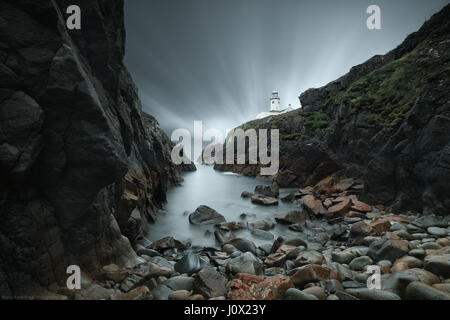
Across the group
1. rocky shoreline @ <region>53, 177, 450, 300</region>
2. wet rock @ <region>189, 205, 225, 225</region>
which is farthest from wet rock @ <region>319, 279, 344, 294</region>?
wet rock @ <region>189, 205, 225, 225</region>

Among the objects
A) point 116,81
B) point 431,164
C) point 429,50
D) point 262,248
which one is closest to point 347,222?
point 431,164

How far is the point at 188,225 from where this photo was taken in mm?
14875

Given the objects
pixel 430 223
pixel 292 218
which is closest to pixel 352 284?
pixel 430 223

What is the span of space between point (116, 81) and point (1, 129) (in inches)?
211

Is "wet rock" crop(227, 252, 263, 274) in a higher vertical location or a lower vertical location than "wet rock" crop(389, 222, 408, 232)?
lower

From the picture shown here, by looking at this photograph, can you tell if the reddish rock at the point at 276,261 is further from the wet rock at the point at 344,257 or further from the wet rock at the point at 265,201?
the wet rock at the point at 265,201

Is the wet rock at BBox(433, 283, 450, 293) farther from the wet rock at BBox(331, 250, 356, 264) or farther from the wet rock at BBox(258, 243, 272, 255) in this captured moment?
the wet rock at BBox(258, 243, 272, 255)

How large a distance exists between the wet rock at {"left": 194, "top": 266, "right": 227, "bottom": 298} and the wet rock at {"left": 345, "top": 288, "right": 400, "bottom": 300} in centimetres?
321

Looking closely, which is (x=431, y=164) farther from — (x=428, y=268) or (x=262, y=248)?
(x=262, y=248)

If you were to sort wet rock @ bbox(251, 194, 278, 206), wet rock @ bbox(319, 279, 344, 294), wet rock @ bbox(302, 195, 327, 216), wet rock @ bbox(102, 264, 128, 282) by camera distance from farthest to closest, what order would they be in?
wet rock @ bbox(251, 194, 278, 206) → wet rock @ bbox(302, 195, 327, 216) → wet rock @ bbox(102, 264, 128, 282) → wet rock @ bbox(319, 279, 344, 294)

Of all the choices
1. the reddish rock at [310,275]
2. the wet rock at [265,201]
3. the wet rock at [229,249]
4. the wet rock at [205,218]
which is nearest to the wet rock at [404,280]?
the reddish rock at [310,275]

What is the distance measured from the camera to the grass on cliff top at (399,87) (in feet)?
51.1

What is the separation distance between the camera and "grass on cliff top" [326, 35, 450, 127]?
1556 cm

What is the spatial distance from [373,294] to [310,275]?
4.89 feet
